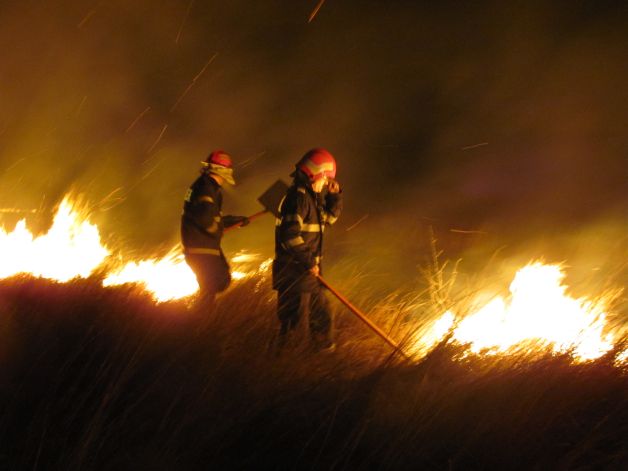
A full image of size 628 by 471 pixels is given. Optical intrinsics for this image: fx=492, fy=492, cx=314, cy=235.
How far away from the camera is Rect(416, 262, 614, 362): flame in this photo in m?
3.06

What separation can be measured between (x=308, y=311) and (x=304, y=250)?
1.58ft

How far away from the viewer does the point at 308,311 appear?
3883 mm

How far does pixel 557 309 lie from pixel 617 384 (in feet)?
5.37

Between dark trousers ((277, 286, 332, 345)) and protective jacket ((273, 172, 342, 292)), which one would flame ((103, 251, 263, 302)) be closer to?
protective jacket ((273, 172, 342, 292))

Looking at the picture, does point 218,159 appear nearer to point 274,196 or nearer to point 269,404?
point 274,196

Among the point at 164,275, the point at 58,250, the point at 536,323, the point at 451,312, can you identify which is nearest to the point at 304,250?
the point at 451,312

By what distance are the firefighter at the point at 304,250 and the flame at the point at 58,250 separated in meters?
2.11

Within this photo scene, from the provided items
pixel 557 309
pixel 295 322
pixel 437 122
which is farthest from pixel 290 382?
pixel 437 122

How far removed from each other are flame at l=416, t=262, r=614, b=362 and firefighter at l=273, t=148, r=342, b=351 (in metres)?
0.92

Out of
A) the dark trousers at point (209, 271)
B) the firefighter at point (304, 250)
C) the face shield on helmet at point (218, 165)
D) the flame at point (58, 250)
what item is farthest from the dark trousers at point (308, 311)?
the flame at point (58, 250)

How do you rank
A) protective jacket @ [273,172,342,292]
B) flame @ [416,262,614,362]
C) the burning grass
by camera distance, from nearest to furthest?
the burning grass → flame @ [416,262,614,362] → protective jacket @ [273,172,342,292]

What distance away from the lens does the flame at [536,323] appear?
10.0 feet

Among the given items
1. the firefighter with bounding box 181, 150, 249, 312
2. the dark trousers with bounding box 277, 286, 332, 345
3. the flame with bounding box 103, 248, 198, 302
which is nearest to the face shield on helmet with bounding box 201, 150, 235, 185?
the firefighter with bounding box 181, 150, 249, 312

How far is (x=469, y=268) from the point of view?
348 inches
